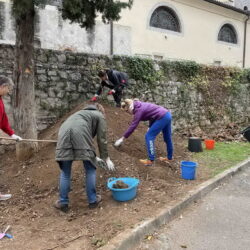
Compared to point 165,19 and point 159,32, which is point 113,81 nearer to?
point 159,32

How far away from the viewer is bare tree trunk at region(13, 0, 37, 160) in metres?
5.24

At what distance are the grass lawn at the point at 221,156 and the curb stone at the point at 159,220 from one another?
517mm

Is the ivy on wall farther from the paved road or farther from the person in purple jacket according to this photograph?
the paved road

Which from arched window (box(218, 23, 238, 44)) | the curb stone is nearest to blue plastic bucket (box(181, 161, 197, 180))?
the curb stone

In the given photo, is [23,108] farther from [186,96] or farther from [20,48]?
[186,96]

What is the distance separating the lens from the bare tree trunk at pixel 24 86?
5238 millimetres

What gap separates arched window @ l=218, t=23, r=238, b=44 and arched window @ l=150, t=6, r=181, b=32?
4.68 m

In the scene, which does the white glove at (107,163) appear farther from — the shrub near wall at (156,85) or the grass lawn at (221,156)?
the shrub near wall at (156,85)

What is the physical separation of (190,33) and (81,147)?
646 inches

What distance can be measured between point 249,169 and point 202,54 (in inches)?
554

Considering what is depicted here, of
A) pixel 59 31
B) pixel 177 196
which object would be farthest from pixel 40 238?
pixel 59 31

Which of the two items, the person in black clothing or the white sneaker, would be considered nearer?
the white sneaker

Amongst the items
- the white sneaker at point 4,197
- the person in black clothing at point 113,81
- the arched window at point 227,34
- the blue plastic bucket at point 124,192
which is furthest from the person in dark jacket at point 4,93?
the arched window at point 227,34

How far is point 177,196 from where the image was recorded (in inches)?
178
